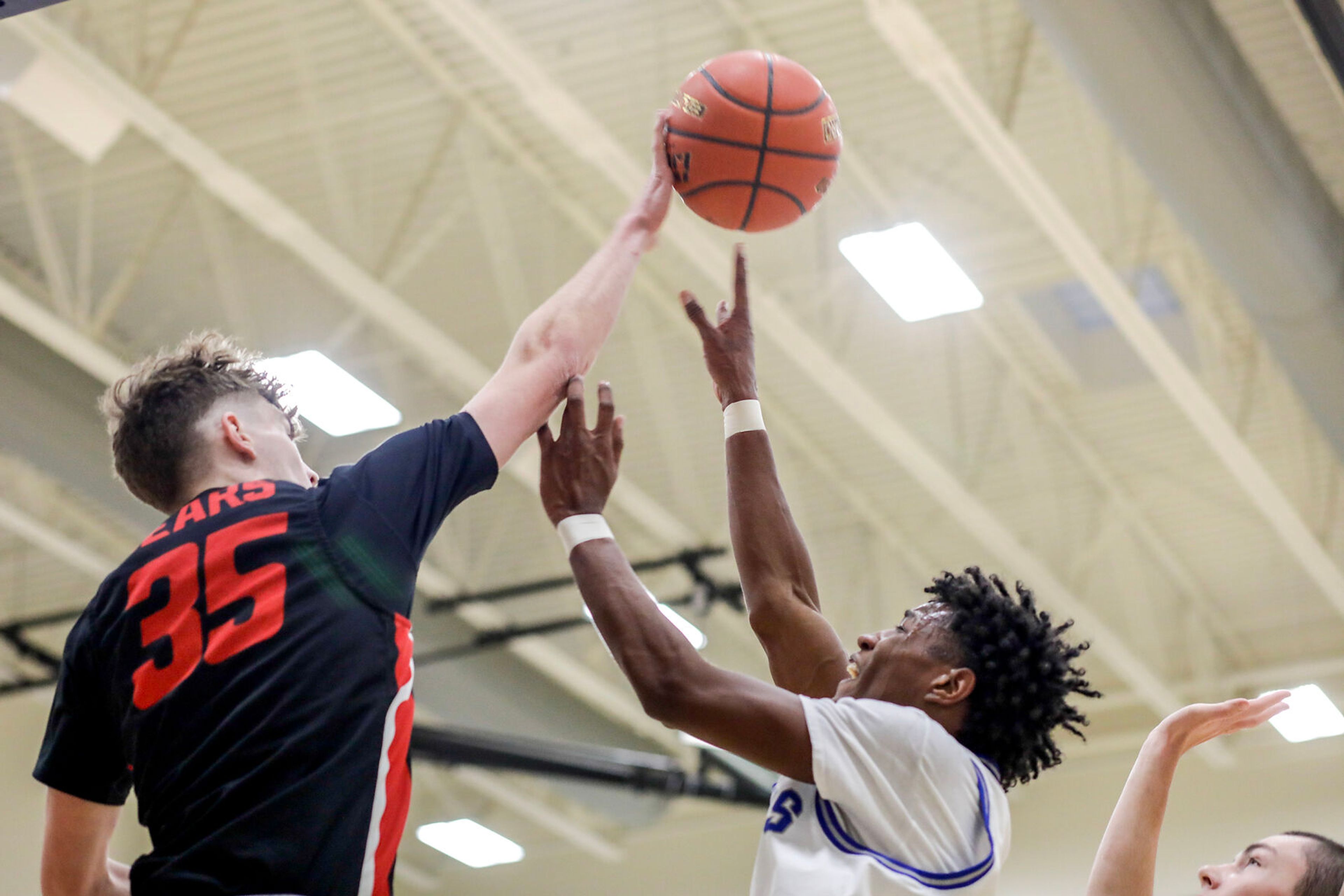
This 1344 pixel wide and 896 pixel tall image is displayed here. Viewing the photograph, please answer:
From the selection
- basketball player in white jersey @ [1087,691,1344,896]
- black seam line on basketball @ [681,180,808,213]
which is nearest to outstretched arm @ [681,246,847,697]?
black seam line on basketball @ [681,180,808,213]

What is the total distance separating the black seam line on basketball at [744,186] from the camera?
454 centimetres

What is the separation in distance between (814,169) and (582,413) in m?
1.78

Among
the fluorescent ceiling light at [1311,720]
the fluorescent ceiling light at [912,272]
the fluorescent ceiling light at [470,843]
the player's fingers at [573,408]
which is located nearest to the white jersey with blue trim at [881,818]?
the player's fingers at [573,408]

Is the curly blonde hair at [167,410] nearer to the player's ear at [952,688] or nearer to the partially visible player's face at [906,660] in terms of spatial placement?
the partially visible player's face at [906,660]

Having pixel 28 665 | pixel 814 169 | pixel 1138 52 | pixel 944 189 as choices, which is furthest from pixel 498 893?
pixel 814 169

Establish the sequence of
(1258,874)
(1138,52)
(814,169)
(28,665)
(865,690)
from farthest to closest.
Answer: (28,665) → (1138,52) → (814,169) → (1258,874) → (865,690)

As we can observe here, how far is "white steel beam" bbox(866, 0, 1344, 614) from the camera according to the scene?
8852 millimetres

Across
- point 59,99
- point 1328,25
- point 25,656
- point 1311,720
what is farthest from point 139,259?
point 1311,720

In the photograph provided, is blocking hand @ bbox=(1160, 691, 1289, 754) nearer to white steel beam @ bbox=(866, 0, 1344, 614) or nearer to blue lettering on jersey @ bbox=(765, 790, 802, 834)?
blue lettering on jersey @ bbox=(765, 790, 802, 834)

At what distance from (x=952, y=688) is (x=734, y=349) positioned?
3.76ft

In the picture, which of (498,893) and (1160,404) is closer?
(1160,404)

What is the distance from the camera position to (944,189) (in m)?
10.5

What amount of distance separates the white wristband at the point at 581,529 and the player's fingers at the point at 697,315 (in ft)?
2.05

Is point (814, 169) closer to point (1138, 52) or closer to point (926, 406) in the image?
point (1138, 52)
